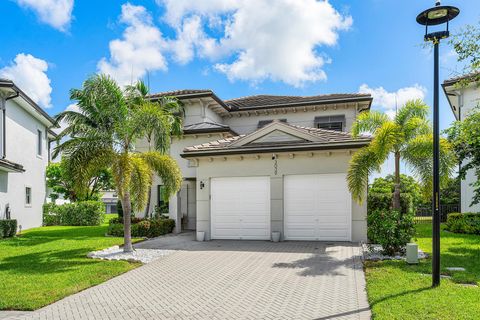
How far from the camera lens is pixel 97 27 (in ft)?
49.2

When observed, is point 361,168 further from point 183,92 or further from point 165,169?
point 183,92

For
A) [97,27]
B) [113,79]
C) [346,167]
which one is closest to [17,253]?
[113,79]

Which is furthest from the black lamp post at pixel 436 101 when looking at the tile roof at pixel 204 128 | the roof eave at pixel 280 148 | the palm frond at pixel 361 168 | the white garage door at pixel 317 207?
the tile roof at pixel 204 128

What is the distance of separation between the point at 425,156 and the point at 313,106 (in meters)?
12.0

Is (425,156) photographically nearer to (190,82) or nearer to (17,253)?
(17,253)

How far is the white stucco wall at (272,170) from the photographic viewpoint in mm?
15281

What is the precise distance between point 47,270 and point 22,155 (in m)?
14.8

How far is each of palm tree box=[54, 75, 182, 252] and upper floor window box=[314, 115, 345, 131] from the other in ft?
43.9

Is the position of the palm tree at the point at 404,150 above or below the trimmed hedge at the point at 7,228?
above

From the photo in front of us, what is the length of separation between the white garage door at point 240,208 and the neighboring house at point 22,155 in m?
10.4

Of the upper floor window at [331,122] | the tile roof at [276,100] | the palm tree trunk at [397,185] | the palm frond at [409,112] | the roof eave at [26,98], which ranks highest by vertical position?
the tile roof at [276,100]

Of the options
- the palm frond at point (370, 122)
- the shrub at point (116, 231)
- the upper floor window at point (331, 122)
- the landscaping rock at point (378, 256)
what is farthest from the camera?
the upper floor window at point (331, 122)

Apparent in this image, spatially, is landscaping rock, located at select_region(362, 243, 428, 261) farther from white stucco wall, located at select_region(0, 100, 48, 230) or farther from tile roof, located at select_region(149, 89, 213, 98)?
white stucco wall, located at select_region(0, 100, 48, 230)

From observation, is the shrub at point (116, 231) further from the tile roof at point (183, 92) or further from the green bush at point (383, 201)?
the green bush at point (383, 201)
